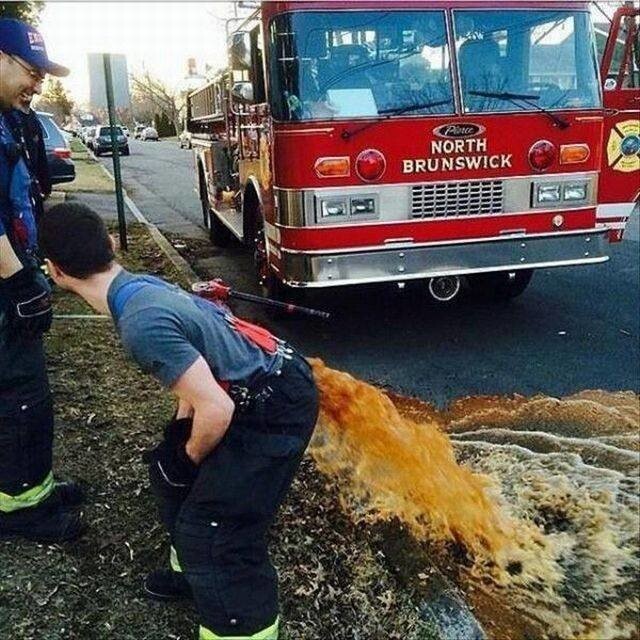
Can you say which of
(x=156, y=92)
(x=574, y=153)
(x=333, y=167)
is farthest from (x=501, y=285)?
(x=156, y=92)

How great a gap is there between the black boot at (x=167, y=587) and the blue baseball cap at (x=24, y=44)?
6.88 ft

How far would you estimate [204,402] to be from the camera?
2000 mm

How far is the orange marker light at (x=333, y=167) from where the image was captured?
5.07m

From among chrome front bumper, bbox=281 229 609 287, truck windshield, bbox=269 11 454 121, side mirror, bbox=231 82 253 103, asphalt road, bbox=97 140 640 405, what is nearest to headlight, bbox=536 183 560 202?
chrome front bumper, bbox=281 229 609 287

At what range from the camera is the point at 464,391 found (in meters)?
4.75

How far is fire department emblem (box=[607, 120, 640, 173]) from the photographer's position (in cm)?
675

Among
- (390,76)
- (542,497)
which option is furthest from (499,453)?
(390,76)

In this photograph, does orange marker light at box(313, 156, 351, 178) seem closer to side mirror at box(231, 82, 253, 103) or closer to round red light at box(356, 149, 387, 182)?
round red light at box(356, 149, 387, 182)

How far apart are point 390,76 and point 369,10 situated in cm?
48

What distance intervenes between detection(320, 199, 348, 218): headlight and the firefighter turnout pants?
2596 mm

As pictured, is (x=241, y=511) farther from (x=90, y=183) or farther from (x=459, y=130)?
(x=90, y=183)

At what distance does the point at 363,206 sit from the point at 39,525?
3.15 m

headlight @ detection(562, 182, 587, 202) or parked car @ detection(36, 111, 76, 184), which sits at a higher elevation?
parked car @ detection(36, 111, 76, 184)

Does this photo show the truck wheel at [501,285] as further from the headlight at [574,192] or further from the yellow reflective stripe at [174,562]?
the yellow reflective stripe at [174,562]
